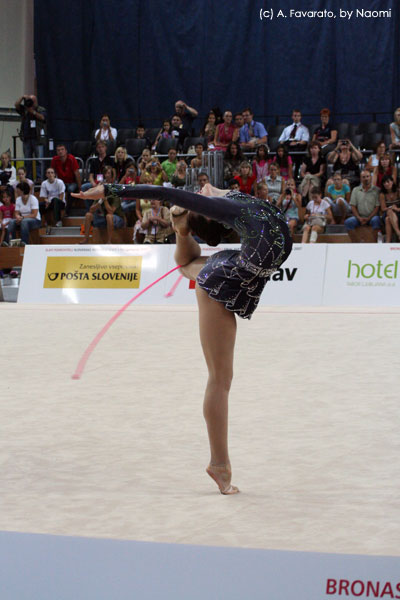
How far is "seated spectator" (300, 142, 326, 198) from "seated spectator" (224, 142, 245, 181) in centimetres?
111

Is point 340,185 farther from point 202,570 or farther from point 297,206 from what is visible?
Result: point 202,570

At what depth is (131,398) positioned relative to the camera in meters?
5.64

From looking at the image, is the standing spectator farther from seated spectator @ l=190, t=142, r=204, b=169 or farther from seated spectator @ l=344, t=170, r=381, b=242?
seated spectator @ l=344, t=170, r=381, b=242

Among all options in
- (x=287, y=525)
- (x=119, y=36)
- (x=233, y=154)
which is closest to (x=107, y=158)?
(x=233, y=154)

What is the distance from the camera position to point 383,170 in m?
12.9

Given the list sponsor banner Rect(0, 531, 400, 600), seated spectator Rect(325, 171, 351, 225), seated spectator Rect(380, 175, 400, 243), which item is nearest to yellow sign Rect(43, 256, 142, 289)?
seated spectator Rect(325, 171, 351, 225)

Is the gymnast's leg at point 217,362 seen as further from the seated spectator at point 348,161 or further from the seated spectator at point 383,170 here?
the seated spectator at point 348,161

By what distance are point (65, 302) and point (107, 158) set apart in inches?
166

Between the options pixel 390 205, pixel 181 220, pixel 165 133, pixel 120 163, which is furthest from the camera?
pixel 165 133

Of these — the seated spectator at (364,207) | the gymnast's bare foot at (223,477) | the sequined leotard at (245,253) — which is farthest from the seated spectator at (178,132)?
the gymnast's bare foot at (223,477)

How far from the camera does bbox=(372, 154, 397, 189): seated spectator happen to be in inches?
503

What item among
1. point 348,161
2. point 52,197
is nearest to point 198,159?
point 348,161

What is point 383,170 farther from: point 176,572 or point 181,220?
point 176,572

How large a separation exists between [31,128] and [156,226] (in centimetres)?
496
